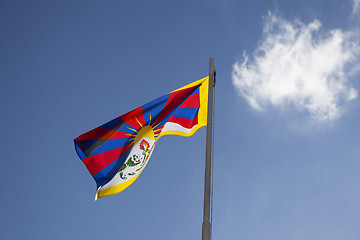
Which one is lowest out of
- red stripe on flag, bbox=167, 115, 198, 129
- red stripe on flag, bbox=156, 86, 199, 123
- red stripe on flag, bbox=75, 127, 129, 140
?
red stripe on flag, bbox=75, 127, 129, 140

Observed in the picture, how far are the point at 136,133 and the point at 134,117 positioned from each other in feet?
2.07

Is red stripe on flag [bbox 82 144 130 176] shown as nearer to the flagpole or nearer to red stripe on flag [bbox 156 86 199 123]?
red stripe on flag [bbox 156 86 199 123]

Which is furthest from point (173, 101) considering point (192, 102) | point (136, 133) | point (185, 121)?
point (136, 133)

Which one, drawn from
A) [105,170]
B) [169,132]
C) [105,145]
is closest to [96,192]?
[105,170]

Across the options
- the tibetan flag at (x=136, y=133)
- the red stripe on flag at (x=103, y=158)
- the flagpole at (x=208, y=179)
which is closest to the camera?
the flagpole at (x=208, y=179)

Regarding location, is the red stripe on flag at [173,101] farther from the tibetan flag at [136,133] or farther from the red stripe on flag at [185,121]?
the red stripe on flag at [185,121]

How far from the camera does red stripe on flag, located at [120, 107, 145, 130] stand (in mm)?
12445

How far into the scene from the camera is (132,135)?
484 inches

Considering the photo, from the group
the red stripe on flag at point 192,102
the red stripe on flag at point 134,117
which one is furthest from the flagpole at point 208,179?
the red stripe on flag at point 134,117

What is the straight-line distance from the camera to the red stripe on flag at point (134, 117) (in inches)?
490

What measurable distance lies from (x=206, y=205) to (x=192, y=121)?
4635 millimetres

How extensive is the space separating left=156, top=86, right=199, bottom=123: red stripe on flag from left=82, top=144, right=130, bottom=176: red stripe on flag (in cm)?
168

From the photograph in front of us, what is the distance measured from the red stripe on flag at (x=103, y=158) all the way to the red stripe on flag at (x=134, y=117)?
90cm

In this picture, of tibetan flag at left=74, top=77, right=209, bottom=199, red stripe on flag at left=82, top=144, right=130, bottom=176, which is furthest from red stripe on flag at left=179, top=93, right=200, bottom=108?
red stripe on flag at left=82, top=144, right=130, bottom=176
